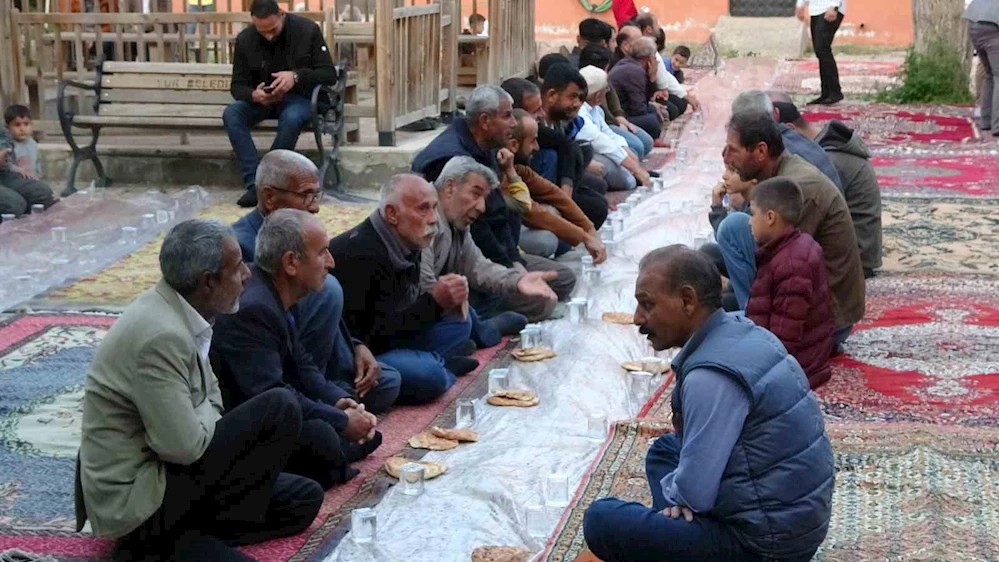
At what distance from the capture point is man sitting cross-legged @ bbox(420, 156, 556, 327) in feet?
19.2

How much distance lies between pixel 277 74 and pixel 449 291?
4272mm

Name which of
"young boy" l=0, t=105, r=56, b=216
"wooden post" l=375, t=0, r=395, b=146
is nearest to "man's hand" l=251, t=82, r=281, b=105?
"wooden post" l=375, t=0, r=395, b=146

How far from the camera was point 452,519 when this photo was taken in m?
4.31

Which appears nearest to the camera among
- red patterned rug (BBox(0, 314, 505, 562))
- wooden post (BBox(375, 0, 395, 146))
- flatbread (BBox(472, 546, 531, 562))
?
flatbread (BBox(472, 546, 531, 562))

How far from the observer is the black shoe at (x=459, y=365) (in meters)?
5.80

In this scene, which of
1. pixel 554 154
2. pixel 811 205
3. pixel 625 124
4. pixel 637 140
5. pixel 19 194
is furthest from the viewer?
pixel 625 124

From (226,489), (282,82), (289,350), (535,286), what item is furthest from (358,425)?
(282,82)

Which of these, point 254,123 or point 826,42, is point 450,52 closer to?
point 254,123

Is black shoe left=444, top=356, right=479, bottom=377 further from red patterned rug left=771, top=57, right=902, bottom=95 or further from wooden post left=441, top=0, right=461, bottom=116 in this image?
red patterned rug left=771, top=57, right=902, bottom=95

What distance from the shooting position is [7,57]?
10602 millimetres

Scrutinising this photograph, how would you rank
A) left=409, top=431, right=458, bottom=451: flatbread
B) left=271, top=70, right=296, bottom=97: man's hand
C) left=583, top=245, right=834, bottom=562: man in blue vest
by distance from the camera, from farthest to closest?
left=271, top=70, right=296, bottom=97: man's hand, left=409, top=431, right=458, bottom=451: flatbread, left=583, top=245, right=834, bottom=562: man in blue vest

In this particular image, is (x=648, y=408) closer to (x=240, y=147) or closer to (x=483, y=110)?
(x=483, y=110)

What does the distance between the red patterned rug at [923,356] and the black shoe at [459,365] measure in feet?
4.76

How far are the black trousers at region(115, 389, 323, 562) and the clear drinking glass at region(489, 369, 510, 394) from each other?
1.67m
